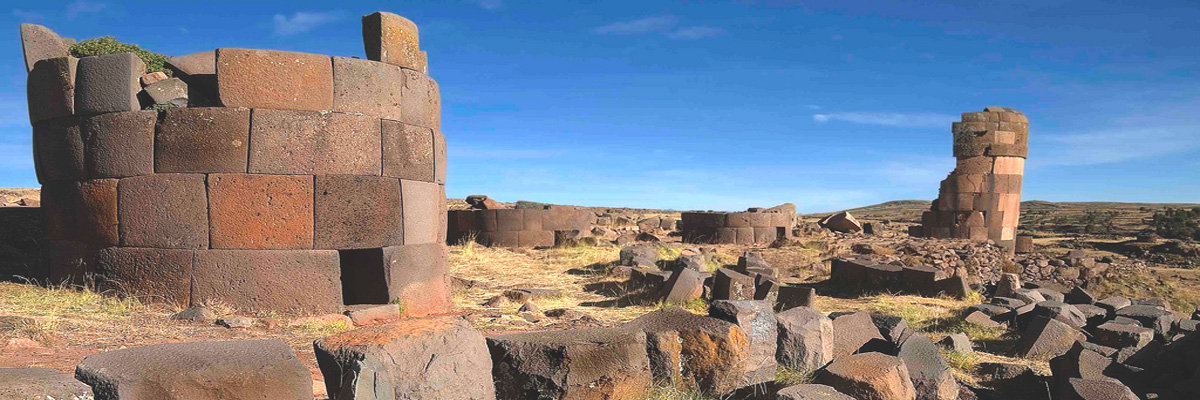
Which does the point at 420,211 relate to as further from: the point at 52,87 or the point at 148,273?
the point at 52,87

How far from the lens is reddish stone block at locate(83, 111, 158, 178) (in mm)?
6469

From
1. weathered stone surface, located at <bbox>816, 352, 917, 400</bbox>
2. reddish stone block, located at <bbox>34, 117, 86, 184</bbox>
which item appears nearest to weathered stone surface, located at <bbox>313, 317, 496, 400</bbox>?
weathered stone surface, located at <bbox>816, 352, 917, 400</bbox>

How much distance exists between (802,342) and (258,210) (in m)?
4.63

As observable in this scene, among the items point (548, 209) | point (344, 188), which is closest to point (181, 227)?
point (344, 188)

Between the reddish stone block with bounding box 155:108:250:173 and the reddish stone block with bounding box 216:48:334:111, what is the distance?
156mm

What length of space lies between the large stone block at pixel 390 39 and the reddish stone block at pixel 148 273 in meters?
2.45

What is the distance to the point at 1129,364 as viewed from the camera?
205 inches

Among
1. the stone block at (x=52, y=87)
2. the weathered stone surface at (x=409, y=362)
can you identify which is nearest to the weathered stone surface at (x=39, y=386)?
the weathered stone surface at (x=409, y=362)

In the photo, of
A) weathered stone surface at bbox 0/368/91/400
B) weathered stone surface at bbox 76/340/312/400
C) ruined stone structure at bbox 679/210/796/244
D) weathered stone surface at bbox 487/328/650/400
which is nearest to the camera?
weathered stone surface at bbox 0/368/91/400

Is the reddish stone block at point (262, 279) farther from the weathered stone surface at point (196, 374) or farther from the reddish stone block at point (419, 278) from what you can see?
the weathered stone surface at point (196, 374)

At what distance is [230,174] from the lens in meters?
6.41

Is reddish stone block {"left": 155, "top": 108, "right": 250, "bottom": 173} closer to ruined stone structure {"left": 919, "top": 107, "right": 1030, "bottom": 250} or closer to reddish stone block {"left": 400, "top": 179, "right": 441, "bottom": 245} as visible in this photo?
reddish stone block {"left": 400, "top": 179, "right": 441, "bottom": 245}

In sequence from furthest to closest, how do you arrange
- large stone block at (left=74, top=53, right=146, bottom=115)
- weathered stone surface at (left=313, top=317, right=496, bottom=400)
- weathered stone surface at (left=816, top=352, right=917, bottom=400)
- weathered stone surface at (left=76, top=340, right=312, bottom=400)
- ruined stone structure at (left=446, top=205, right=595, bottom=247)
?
ruined stone structure at (left=446, top=205, right=595, bottom=247), large stone block at (left=74, top=53, right=146, bottom=115), weathered stone surface at (left=816, top=352, right=917, bottom=400), weathered stone surface at (left=313, top=317, right=496, bottom=400), weathered stone surface at (left=76, top=340, right=312, bottom=400)

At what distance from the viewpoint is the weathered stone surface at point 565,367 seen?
3.75 meters
